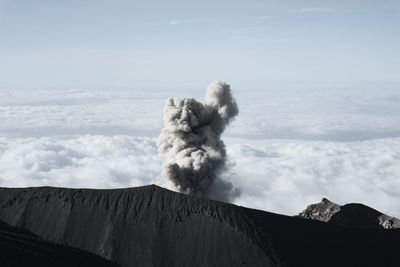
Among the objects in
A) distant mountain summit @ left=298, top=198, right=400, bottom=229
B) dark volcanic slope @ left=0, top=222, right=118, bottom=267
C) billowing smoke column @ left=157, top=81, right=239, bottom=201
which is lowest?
dark volcanic slope @ left=0, top=222, right=118, bottom=267

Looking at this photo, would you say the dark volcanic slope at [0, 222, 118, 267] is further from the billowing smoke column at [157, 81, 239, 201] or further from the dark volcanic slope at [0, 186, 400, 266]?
the billowing smoke column at [157, 81, 239, 201]

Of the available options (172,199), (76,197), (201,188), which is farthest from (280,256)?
(76,197)

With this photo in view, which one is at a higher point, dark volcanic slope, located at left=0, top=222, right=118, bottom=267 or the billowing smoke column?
the billowing smoke column

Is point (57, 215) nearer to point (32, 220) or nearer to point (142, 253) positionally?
point (32, 220)

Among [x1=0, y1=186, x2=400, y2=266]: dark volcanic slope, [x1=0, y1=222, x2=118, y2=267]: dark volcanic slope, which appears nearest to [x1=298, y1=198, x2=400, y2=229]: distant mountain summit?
[x1=0, y1=186, x2=400, y2=266]: dark volcanic slope

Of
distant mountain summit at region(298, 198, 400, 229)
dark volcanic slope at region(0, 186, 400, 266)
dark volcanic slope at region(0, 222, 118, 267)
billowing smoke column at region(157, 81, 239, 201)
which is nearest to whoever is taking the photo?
dark volcanic slope at region(0, 222, 118, 267)

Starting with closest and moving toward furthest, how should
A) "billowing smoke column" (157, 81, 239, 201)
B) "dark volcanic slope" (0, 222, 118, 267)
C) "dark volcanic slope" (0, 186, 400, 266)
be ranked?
"dark volcanic slope" (0, 222, 118, 267) < "dark volcanic slope" (0, 186, 400, 266) < "billowing smoke column" (157, 81, 239, 201)
